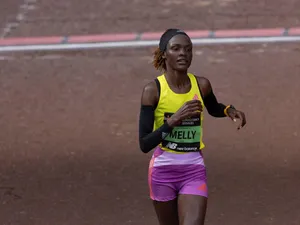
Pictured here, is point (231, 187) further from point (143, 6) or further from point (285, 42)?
point (143, 6)

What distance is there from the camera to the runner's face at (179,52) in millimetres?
5707

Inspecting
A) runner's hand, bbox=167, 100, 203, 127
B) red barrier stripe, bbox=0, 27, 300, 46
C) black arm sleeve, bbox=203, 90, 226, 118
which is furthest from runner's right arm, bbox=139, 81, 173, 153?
red barrier stripe, bbox=0, 27, 300, 46

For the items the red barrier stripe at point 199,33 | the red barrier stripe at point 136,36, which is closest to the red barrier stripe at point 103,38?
the red barrier stripe at point 136,36

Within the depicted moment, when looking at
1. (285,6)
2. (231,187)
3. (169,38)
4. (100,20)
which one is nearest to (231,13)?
(285,6)

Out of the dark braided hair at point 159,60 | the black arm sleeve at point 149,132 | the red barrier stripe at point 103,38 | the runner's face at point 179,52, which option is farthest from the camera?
the red barrier stripe at point 103,38

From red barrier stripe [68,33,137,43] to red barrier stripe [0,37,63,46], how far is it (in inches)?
11.1

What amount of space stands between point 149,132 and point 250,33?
366 inches

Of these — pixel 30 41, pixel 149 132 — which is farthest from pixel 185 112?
pixel 30 41

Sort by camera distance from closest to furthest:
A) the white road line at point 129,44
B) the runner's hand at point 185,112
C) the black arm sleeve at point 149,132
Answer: the runner's hand at point 185,112 < the black arm sleeve at point 149,132 < the white road line at point 129,44

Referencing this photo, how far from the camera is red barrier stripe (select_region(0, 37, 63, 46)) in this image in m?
14.8

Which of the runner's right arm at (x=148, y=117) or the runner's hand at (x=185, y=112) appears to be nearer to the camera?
the runner's hand at (x=185, y=112)

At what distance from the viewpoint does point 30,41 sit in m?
14.9

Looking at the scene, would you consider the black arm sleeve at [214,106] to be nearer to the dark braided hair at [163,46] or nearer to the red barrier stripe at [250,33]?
the dark braided hair at [163,46]

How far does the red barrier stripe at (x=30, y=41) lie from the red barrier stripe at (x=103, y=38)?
28cm
